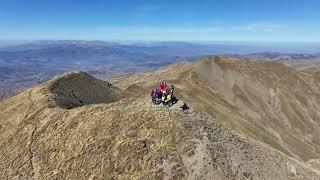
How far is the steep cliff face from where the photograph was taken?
124238mm

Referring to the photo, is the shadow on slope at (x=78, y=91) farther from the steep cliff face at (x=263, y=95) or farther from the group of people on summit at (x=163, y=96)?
the steep cliff face at (x=263, y=95)

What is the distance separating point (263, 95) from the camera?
15938 centimetres

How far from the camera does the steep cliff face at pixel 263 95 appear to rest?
124238 millimetres

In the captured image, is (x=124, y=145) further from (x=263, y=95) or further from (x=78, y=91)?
(x=263, y=95)

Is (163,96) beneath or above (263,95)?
above

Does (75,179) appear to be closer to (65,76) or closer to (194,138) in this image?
(194,138)

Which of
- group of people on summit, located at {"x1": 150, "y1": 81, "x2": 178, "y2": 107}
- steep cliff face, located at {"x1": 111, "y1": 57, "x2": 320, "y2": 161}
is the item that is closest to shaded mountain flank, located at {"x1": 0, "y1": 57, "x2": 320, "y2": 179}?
group of people on summit, located at {"x1": 150, "y1": 81, "x2": 178, "y2": 107}

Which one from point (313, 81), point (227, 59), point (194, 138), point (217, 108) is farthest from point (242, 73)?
point (194, 138)

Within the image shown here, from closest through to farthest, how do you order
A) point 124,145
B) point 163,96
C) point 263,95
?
1. point 124,145
2. point 163,96
3. point 263,95

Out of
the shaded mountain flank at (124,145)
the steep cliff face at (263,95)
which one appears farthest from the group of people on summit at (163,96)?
the steep cliff face at (263,95)

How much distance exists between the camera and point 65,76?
60469 millimetres

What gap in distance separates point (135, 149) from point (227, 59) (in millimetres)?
144903

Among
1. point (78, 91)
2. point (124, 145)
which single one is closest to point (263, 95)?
point (78, 91)

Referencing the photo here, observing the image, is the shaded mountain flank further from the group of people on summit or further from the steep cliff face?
the steep cliff face
